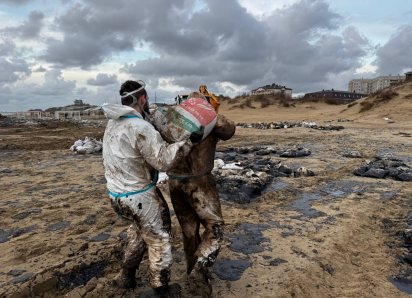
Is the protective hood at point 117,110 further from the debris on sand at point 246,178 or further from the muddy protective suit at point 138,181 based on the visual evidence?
the debris on sand at point 246,178

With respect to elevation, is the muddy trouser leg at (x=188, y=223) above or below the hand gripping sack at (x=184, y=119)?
below

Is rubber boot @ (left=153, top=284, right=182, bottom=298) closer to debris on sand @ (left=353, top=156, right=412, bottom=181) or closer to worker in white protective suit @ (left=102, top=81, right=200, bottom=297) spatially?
worker in white protective suit @ (left=102, top=81, right=200, bottom=297)

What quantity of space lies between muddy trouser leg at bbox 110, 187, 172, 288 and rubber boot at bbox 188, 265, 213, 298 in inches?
9.0

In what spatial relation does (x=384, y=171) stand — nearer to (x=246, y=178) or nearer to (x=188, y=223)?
(x=246, y=178)

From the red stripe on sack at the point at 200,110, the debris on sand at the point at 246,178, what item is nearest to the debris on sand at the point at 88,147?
the debris on sand at the point at 246,178

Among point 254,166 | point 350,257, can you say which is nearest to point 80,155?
point 254,166

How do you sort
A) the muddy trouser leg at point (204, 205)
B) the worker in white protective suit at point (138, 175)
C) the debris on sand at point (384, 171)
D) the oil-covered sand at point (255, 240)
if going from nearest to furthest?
the worker in white protective suit at point (138, 175)
the muddy trouser leg at point (204, 205)
the oil-covered sand at point (255, 240)
the debris on sand at point (384, 171)

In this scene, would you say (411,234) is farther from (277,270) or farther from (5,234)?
(5,234)

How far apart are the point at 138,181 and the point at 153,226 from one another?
391 millimetres

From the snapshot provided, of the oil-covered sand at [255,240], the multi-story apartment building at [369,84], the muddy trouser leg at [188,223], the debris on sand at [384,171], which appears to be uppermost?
the multi-story apartment building at [369,84]

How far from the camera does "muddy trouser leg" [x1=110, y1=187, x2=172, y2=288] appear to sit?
2273 mm

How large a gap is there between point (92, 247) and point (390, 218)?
437 centimetres

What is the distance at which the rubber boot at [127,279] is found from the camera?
2.60 m

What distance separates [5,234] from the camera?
3918 mm
